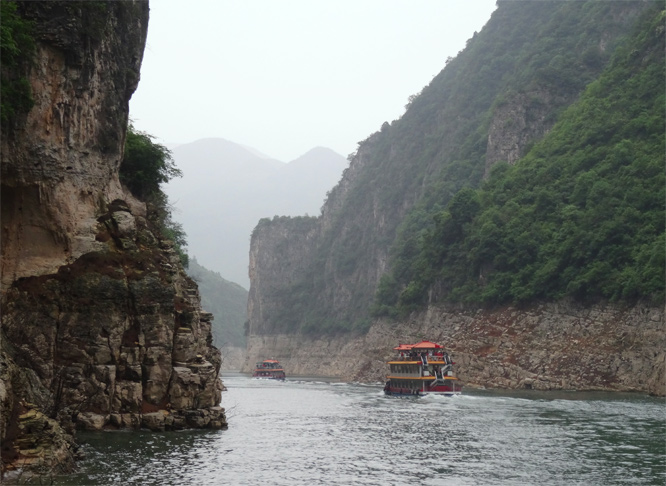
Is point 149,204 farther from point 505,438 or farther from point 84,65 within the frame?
point 505,438

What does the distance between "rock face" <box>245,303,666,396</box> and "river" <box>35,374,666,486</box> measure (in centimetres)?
1600

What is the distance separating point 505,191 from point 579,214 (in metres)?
17.2

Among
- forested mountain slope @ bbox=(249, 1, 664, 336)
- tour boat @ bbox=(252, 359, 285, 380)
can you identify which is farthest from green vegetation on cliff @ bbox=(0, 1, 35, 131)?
tour boat @ bbox=(252, 359, 285, 380)

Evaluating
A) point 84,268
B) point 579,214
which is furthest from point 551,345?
point 84,268

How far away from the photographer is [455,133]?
15612cm

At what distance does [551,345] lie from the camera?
78500mm

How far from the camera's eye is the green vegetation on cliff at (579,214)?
79000 mm

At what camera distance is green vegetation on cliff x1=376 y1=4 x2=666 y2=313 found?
79.0m

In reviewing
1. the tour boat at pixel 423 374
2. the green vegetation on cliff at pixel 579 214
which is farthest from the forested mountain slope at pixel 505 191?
the tour boat at pixel 423 374

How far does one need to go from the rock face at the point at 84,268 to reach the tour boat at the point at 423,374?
38.5 meters

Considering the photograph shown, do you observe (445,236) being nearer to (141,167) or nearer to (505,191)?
(505,191)

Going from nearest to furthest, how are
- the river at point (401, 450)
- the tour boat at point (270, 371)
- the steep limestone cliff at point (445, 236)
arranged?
1. the river at point (401, 450)
2. the steep limestone cliff at point (445, 236)
3. the tour boat at point (270, 371)

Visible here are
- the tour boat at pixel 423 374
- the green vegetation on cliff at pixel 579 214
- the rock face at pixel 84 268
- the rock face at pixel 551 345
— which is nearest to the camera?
the rock face at pixel 84 268

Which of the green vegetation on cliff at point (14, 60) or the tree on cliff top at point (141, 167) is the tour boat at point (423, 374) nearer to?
the tree on cliff top at point (141, 167)
